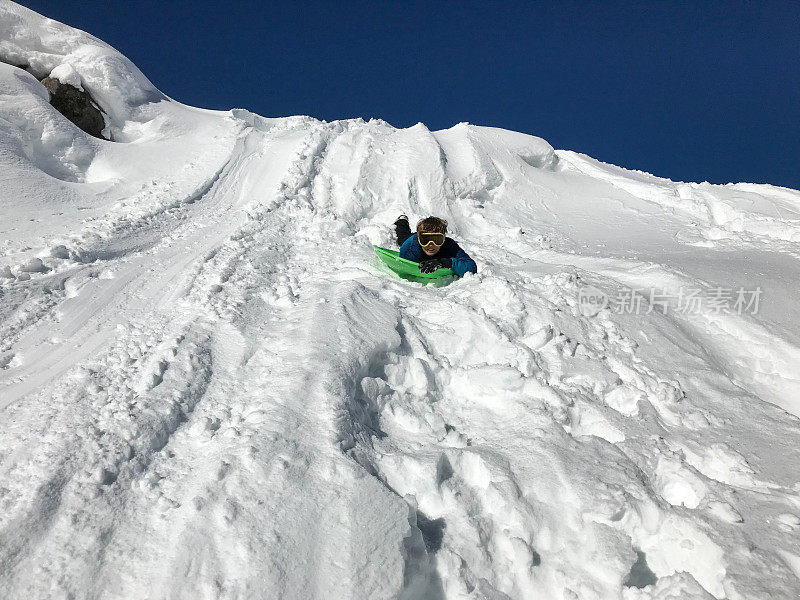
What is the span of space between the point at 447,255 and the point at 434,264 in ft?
1.19

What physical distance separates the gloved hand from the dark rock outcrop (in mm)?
8411

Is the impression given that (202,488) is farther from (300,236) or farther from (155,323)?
(300,236)

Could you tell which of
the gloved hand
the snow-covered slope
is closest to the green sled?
the gloved hand

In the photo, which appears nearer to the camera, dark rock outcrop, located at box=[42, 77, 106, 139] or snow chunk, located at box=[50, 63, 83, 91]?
dark rock outcrop, located at box=[42, 77, 106, 139]

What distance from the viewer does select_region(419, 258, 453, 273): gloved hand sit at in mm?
5208

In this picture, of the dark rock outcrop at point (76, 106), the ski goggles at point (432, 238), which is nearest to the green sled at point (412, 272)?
the ski goggles at point (432, 238)

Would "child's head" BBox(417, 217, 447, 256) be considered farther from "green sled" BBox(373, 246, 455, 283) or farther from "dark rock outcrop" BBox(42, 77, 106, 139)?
"dark rock outcrop" BBox(42, 77, 106, 139)

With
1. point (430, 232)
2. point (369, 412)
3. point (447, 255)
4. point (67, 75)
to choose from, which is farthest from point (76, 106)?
point (369, 412)

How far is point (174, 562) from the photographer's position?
75.8 inches

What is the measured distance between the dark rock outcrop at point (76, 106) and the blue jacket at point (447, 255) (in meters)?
8.07

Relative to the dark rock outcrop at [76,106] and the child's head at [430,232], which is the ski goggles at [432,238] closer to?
the child's head at [430,232]

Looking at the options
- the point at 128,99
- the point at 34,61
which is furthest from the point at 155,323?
the point at 34,61

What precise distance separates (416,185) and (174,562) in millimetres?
7267

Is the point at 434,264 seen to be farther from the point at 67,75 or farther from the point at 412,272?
the point at 67,75
